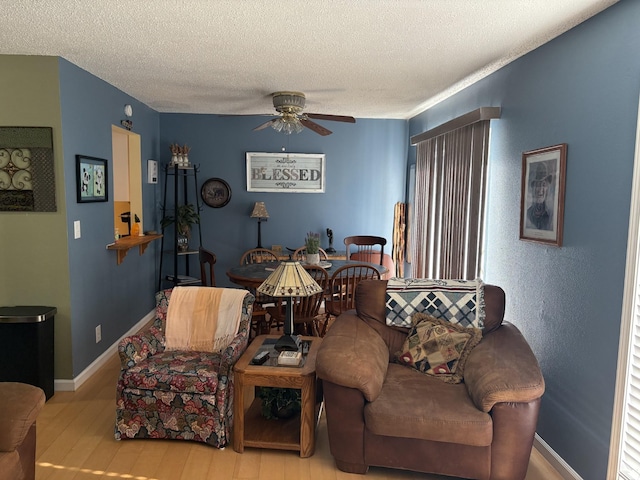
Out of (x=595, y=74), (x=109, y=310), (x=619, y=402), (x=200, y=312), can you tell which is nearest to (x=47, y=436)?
(x=200, y=312)

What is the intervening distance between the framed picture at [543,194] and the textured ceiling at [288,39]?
0.69m

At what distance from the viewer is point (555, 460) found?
8.68ft

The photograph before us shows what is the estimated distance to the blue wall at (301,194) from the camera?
5914mm

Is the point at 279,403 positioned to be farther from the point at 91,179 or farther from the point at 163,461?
the point at 91,179

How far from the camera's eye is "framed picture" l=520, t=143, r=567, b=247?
105 inches

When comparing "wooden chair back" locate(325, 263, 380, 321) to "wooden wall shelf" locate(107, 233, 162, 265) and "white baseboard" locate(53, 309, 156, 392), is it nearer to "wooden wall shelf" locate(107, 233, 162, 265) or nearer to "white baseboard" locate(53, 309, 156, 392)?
"wooden wall shelf" locate(107, 233, 162, 265)

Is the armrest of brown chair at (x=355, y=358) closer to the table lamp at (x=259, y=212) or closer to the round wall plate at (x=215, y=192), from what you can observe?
the table lamp at (x=259, y=212)

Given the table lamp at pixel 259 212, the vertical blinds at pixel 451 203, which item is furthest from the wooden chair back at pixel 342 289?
the table lamp at pixel 259 212

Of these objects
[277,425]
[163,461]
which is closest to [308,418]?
[277,425]

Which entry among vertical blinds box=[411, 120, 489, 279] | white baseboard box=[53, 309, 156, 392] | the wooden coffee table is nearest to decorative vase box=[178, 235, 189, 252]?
white baseboard box=[53, 309, 156, 392]

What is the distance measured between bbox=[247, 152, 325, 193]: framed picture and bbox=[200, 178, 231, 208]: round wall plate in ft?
0.94

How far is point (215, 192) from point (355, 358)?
12.7 ft

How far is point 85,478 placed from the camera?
98.1 inches

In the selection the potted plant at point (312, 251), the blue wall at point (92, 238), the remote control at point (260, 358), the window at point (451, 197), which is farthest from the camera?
the potted plant at point (312, 251)
